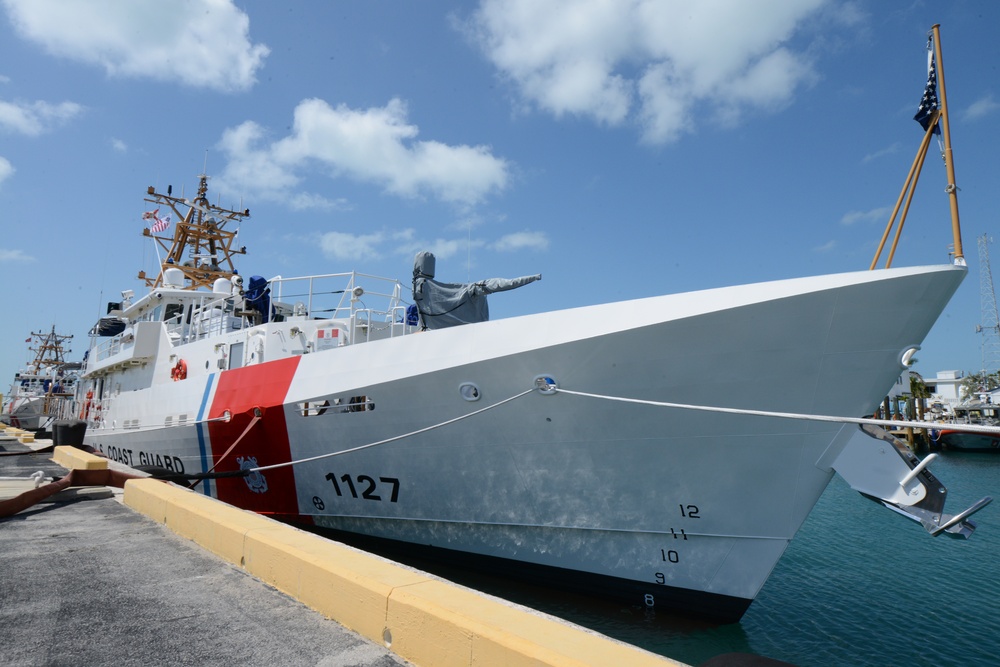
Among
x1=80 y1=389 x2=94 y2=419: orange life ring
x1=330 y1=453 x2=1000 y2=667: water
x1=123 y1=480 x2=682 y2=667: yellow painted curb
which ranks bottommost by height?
x1=330 y1=453 x2=1000 y2=667: water

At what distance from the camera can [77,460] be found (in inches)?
412

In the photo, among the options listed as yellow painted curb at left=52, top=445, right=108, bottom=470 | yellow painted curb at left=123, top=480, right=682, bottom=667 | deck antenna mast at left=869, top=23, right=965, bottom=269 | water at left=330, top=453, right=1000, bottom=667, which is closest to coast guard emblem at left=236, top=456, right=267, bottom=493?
yellow painted curb at left=52, top=445, right=108, bottom=470

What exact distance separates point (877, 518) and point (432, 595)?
660 inches

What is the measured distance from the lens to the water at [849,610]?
618cm

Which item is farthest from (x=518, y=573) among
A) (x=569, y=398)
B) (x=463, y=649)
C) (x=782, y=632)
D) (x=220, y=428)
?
(x=220, y=428)

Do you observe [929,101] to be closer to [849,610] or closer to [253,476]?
[849,610]

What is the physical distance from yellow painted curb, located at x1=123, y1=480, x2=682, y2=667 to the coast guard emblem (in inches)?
166

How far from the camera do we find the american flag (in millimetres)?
5957

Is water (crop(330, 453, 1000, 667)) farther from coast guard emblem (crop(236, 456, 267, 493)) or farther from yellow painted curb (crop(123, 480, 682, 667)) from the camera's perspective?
yellow painted curb (crop(123, 480, 682, 667))

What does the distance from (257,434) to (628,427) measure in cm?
575

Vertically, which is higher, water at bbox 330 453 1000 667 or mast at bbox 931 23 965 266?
mast at bbox 931 23 965 266

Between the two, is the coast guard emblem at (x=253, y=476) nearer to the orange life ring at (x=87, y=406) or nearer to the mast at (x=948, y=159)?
the mast at (x=948, y=159)

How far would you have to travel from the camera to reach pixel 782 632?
680cm

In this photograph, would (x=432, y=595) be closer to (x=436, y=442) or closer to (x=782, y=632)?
(x=436, y=442)
